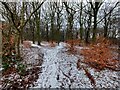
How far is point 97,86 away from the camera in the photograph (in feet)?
27.2

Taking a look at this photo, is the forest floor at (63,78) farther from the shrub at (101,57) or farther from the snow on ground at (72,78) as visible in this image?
the shrub at (101,57)

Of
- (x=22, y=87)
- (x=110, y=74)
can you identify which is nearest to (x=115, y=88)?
(x=110, y=74)

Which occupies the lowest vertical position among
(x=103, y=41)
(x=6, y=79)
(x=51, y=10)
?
(x=6, y=79)

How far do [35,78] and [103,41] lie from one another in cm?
599

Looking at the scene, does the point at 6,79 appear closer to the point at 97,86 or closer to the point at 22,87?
the point at 22,87

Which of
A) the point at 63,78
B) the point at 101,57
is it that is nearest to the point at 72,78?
the point at 63,78

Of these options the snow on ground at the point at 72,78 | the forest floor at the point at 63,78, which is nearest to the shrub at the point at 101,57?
the forest floor at the point at 63,78

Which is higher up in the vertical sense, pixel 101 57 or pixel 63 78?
pixel 101 57

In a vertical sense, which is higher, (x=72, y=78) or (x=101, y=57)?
(x=101, y=57)

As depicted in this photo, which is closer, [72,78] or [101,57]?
[72,78]

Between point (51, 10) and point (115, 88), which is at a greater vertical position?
point (51, 10)

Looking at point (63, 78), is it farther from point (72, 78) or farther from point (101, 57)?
point (101, 57)

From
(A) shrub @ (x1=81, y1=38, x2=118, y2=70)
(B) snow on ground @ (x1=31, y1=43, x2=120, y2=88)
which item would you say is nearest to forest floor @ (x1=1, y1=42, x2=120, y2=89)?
(B) snow on ground @ (x1=31, y1=43, x2=120, y2=88)

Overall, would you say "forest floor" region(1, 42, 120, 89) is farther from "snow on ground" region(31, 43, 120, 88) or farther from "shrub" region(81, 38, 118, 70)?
"shrub" region(81, 38, 118, 70)
